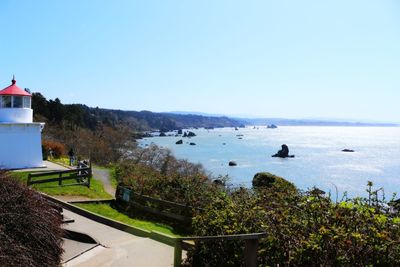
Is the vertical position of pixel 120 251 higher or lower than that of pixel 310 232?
lower

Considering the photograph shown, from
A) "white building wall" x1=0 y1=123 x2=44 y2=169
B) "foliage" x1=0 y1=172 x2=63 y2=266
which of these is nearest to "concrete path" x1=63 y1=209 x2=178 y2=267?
"foliage" x1=0 y1=172 x2=63 y2=266

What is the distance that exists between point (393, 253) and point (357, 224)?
0.79 m

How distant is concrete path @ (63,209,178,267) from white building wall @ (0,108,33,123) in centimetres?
1558

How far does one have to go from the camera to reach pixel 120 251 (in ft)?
36.5

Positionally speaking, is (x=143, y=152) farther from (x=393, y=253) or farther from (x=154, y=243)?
(x=393, y=253)

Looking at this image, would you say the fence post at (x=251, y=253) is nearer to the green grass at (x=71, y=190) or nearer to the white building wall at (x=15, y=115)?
the green grass at (x=71, y=190)

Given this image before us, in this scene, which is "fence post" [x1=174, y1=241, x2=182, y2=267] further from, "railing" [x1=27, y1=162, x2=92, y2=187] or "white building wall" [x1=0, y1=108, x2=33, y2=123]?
"white building wall" [x1=0, y1=108, x2=33, y2=123]

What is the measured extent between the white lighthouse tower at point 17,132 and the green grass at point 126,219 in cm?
1138

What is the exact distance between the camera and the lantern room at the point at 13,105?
26.6m

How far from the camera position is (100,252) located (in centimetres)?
1109

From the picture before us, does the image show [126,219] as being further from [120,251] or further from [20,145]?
[20,145]

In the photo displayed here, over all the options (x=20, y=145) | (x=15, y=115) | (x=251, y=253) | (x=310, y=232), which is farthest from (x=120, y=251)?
(x=15, y=115)

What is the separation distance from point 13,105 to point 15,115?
655mm

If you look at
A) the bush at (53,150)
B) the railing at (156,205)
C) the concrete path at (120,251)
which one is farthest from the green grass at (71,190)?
the bush at (53,150)
